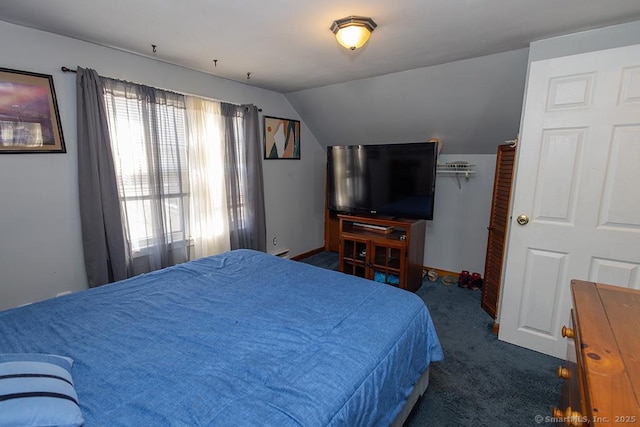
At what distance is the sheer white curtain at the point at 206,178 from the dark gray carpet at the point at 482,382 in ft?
7.79

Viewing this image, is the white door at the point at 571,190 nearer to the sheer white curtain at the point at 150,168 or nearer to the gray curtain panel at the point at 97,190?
the sheer white curtain at the point at 150,168

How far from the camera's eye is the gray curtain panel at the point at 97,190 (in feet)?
7.22

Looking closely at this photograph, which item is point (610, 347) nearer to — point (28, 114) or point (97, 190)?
point (97, 190)

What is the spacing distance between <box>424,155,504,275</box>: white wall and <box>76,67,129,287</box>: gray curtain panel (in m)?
3.47

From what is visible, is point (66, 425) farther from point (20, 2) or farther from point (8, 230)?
point (20, 2)

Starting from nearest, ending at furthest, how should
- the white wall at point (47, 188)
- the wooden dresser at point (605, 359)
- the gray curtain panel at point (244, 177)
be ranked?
the wooden dresser at point (605, 359), the white wall at point (47, 188), the gray curtain panel at point (244, 177)

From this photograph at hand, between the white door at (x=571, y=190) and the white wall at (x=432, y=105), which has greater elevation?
the white wall at (x=432, y=105)

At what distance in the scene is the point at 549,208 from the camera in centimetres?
215

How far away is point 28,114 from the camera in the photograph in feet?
6.60

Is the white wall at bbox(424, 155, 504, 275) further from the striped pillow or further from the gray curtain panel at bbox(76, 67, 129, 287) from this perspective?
the striped pillow

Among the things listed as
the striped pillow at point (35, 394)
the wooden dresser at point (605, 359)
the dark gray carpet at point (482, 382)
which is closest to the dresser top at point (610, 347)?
the wooden dresser at point (605, 359)

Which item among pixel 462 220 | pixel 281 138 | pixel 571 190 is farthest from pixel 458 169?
pixel 281 138

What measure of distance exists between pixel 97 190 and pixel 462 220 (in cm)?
376

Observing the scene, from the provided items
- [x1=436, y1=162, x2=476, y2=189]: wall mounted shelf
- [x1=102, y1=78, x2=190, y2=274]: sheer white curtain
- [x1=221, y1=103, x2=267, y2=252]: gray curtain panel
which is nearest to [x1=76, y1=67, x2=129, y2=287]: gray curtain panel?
[x1=102, y1=78, x2=190, y2=274]: sheer white curtain
